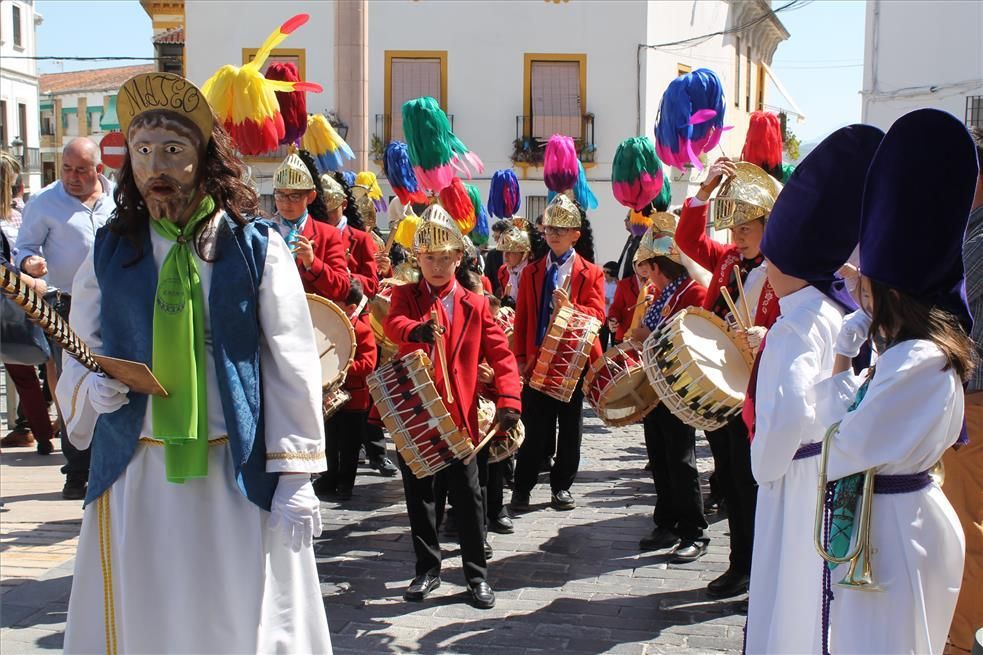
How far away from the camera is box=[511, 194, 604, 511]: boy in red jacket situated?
25.3 ft

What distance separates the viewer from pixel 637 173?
8.93 meters

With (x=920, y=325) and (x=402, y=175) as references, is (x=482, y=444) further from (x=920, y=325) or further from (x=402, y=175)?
(x=402, y=175)

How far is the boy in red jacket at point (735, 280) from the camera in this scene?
5.42 m

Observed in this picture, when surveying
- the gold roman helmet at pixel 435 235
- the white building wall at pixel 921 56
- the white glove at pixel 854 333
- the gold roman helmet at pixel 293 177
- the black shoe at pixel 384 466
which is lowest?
the black shoe at pixel 384 466

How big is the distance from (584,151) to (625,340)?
22.6 metres

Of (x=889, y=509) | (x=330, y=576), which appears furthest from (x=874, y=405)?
(x=330, y=576)

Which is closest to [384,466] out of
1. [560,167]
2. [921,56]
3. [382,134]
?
[560,167]

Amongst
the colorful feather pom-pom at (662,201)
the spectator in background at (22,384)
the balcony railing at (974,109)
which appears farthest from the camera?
the balcony railing at (974,109)

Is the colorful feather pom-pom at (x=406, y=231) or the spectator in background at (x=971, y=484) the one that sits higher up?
the colorful feather pom-pom at (x=406, y=231)

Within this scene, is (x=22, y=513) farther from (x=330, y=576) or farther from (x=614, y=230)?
(x=614, y=230)

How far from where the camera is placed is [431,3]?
2930 centimetres

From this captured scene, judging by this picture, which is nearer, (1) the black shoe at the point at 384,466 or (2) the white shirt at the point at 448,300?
(2) the white shirt at the point at 448,300

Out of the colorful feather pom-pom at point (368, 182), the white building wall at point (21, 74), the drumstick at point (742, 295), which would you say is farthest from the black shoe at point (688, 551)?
the white building wall at point (21, 74)

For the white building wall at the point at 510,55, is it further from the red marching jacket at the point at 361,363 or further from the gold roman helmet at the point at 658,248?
the gold roman helmet at the point at 658,248
